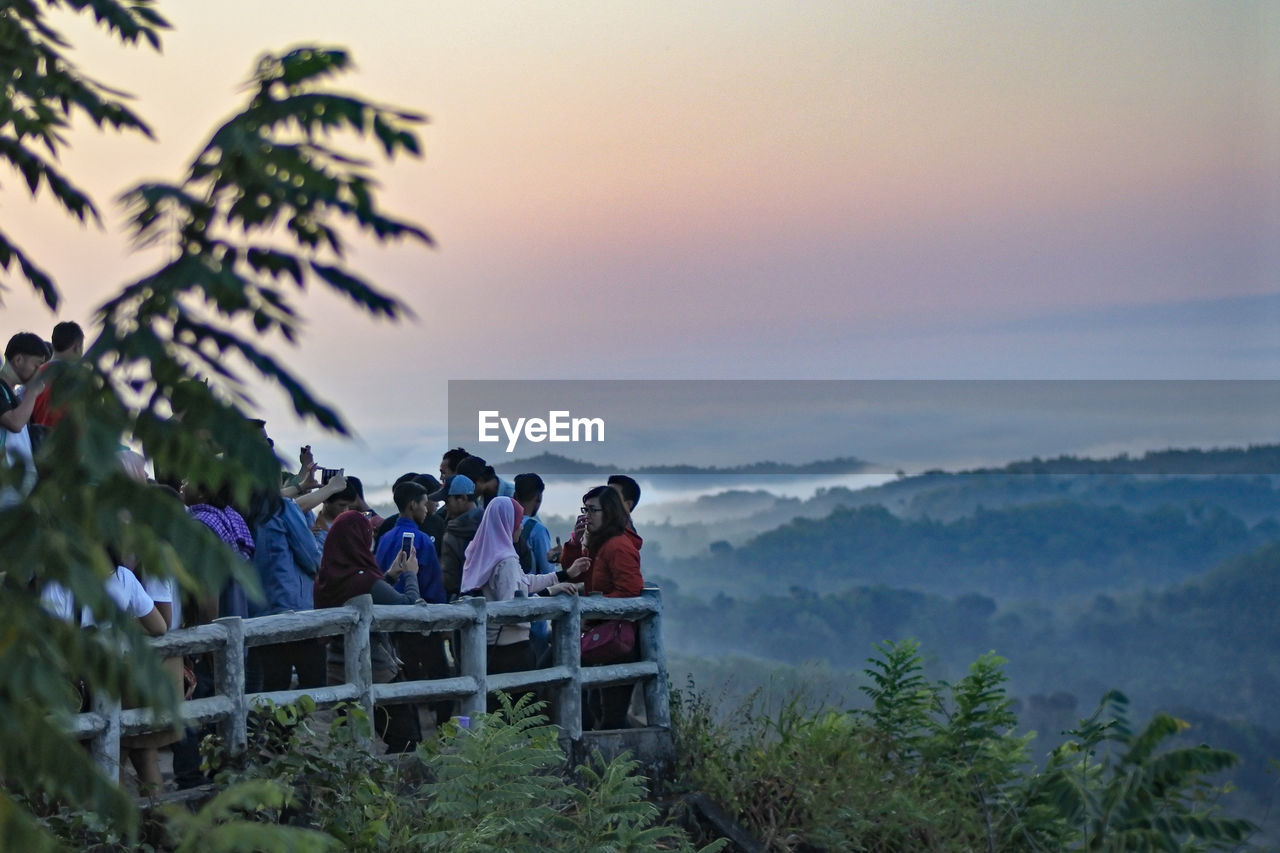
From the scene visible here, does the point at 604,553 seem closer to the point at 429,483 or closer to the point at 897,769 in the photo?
the point at 429,483

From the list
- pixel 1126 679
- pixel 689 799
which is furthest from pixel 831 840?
pixel 1126 679

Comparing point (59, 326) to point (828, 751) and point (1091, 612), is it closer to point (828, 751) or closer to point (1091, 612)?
point (828, 751)

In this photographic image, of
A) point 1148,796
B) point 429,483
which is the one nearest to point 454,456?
point 429,483

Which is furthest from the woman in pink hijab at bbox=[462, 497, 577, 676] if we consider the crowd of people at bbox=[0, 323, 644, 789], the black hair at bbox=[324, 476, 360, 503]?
the black hair at bbox=[324, 476, 360, 503]

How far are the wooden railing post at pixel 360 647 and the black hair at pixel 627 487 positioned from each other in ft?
7.19

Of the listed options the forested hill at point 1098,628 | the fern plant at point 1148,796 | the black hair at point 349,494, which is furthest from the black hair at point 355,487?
the forested hill at point 1098,628

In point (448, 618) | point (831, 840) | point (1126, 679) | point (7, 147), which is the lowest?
point (1126, 679)

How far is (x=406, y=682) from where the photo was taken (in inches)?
423

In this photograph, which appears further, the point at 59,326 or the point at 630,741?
the point at 630,741

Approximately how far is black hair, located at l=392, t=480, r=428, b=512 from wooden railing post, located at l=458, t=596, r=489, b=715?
2.69 feet

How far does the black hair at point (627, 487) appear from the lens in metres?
11.5

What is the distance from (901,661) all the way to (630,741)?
3.14m

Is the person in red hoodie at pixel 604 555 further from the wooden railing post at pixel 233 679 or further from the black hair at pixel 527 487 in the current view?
the wooden railing post at pixel 233 679

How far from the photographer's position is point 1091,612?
402 feet
